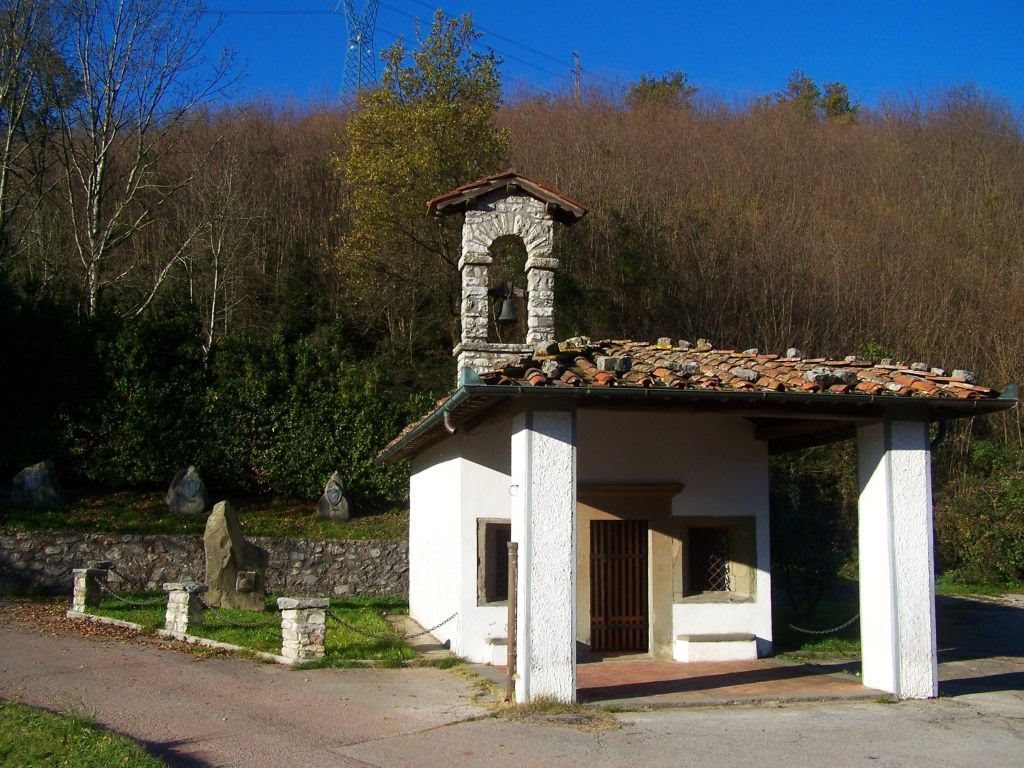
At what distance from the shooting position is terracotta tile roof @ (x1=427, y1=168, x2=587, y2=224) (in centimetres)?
1181

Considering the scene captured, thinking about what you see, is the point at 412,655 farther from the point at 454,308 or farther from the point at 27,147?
the point at 27,147

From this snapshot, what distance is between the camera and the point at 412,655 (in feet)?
34.6

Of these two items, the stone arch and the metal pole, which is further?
the stone arch

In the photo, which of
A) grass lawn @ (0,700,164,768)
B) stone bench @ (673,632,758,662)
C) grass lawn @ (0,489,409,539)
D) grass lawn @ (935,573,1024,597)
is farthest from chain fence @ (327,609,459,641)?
grass lawn @ (935,573,1024,597)

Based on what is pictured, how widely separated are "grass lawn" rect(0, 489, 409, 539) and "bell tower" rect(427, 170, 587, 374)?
22.2 ft

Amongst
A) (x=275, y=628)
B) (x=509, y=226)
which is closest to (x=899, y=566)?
(x=509, y=226)

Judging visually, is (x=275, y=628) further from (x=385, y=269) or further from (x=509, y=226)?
(x=385, y=269)

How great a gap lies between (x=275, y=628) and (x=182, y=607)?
1167mm

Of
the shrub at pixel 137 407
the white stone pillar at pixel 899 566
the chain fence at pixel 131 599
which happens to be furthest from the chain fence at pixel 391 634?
the shrub at pixel 137 407

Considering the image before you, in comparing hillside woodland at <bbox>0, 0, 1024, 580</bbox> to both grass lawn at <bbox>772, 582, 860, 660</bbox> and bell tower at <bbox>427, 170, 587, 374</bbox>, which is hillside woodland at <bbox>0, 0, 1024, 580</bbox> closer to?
grass lawn at <bbox>772, 582, 860, 660</bbox>

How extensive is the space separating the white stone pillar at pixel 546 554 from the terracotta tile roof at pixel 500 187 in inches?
177

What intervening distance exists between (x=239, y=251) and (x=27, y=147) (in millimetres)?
5492

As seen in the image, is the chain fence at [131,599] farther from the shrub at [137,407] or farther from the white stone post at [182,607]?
the shrub at [137,407]

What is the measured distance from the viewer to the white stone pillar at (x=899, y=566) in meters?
8.75
